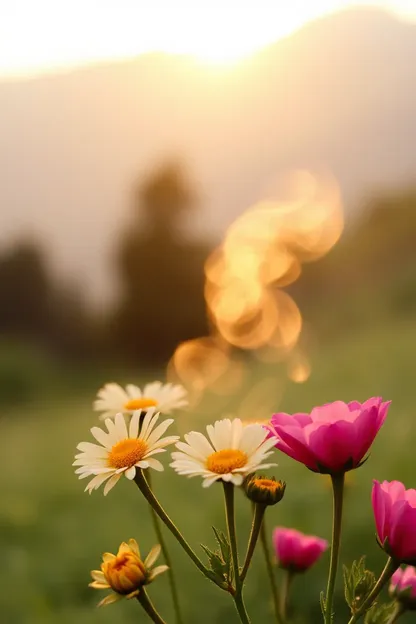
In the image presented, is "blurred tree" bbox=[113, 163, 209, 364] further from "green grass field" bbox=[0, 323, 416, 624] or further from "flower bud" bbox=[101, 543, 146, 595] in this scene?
"flower bud" bbox=[101, 543, 146, 595]

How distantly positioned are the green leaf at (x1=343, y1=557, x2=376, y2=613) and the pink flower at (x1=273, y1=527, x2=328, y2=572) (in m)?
0.26

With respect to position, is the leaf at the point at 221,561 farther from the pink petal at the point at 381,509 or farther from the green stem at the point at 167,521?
the pink petal at the point at 381,509

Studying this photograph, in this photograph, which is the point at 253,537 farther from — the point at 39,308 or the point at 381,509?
the point at 39,308

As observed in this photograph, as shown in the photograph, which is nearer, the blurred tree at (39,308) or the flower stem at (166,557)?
the flower stem at (166,557)

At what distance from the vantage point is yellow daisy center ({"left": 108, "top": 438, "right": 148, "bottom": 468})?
51 centimetres

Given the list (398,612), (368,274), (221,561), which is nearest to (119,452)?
(221,561)

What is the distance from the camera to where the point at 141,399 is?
0.73 metres

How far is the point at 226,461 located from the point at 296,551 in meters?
0.33

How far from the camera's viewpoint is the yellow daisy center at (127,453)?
510 mm

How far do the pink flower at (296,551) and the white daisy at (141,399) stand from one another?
202mm

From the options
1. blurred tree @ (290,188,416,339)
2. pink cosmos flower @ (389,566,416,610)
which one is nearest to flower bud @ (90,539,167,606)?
pink cosmos flower @ (389,566,416,610)

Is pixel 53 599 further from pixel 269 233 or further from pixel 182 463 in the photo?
pixel 269 233

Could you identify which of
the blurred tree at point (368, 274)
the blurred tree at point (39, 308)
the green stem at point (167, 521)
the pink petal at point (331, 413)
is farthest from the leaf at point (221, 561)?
the blurred tree at point (39, 308)

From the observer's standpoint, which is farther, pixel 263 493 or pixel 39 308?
pixel 39 308
